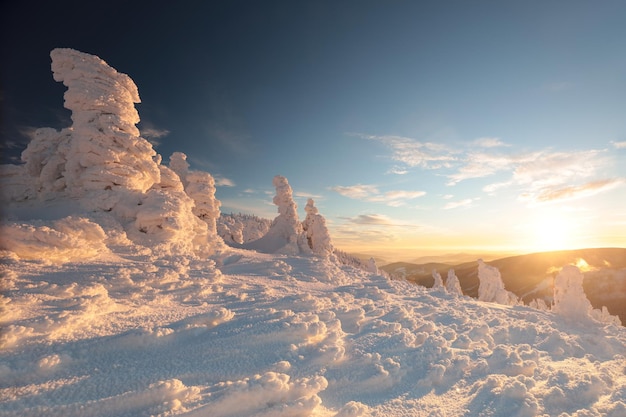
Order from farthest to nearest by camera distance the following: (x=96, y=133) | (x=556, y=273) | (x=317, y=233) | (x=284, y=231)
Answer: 1. (x=556, y=273)
2. (x=317, y=233)
3. (x=284, y=231)
4. (x=96, y=133)

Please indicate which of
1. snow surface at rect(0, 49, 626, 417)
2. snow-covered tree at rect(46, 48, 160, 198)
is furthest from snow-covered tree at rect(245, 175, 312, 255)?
snow-covered tree at rect(46, 48, 160, 198)

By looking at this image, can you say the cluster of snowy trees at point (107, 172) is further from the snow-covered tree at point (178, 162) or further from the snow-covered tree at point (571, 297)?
the snow-covered tree at point (178, 162)

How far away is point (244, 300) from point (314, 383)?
6085mm

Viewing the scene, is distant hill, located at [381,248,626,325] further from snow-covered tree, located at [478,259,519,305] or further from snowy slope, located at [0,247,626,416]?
snowy slope, located at [0,247,626,416]

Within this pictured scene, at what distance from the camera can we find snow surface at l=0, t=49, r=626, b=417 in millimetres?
6227

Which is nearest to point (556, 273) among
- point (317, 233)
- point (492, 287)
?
point (492, 287)

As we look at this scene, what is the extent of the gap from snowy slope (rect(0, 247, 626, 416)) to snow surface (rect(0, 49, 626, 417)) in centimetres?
4

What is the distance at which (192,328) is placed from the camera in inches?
335

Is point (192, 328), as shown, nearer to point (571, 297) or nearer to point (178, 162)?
point (571, 297)

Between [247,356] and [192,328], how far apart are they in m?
1.94

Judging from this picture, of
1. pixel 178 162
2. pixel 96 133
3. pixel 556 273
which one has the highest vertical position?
pixel 178 162

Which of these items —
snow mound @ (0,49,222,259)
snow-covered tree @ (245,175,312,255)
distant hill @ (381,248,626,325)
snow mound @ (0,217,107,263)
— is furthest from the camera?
distant hill @ (381,248,626,325)

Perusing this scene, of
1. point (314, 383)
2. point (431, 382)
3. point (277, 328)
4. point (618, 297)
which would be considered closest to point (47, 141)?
point (277, 328)

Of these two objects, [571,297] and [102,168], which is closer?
[571,297]
